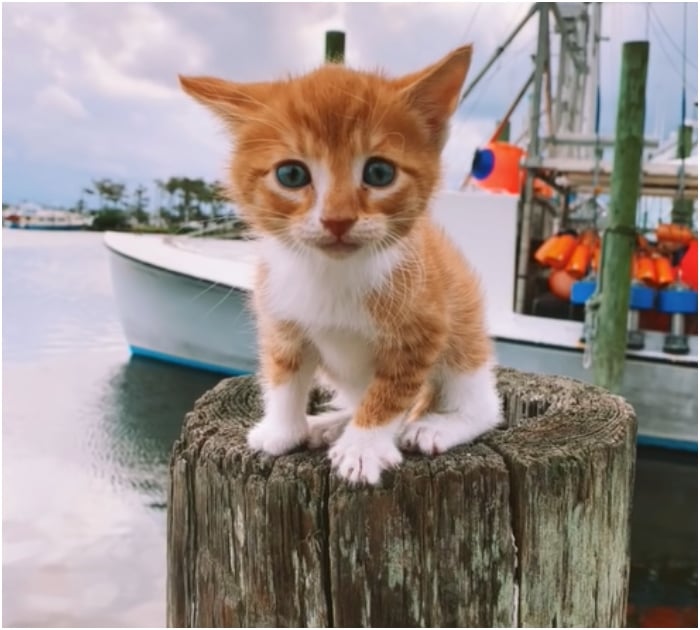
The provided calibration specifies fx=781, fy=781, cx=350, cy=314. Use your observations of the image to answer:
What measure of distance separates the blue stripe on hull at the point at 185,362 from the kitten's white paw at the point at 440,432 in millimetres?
5848

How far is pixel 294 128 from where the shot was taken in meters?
1.12

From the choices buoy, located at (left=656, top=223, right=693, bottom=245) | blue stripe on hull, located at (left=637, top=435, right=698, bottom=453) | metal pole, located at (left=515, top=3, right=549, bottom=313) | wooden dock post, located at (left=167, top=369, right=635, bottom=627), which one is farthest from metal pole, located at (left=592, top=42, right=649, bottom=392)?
wooden dock post, located at (left=167, top=369, right=635, bottom=627)

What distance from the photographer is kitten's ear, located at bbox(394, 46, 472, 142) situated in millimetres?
→ 1167

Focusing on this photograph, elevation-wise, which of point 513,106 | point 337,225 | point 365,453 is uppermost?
point 513,106

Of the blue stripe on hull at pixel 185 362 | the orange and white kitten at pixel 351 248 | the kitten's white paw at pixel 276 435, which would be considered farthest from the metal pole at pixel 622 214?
the kitten's white paw at pixel 276 435

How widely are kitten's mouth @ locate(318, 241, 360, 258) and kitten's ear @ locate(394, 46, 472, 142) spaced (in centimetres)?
25

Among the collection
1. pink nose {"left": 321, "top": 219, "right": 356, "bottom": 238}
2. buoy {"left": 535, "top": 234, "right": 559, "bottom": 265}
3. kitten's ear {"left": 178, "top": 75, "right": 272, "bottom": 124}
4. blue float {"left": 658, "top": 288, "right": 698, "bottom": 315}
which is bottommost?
blue float {"left": 658, "top": 288, "right": 698, "bottom": 315}

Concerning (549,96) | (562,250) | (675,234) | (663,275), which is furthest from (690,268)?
(549,96)

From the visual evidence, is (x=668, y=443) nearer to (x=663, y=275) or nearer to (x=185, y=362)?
(x=663, y=275)

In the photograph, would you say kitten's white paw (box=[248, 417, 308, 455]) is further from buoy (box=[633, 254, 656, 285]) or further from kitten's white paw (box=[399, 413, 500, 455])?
buoy (box=[633, 254, 656, 285])

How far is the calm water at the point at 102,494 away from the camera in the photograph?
4508 millimetres

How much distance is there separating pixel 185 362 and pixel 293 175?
22.7 ft

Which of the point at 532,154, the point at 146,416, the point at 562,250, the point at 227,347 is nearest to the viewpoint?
the point at 532,154

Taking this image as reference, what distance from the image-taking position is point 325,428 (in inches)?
54.7
